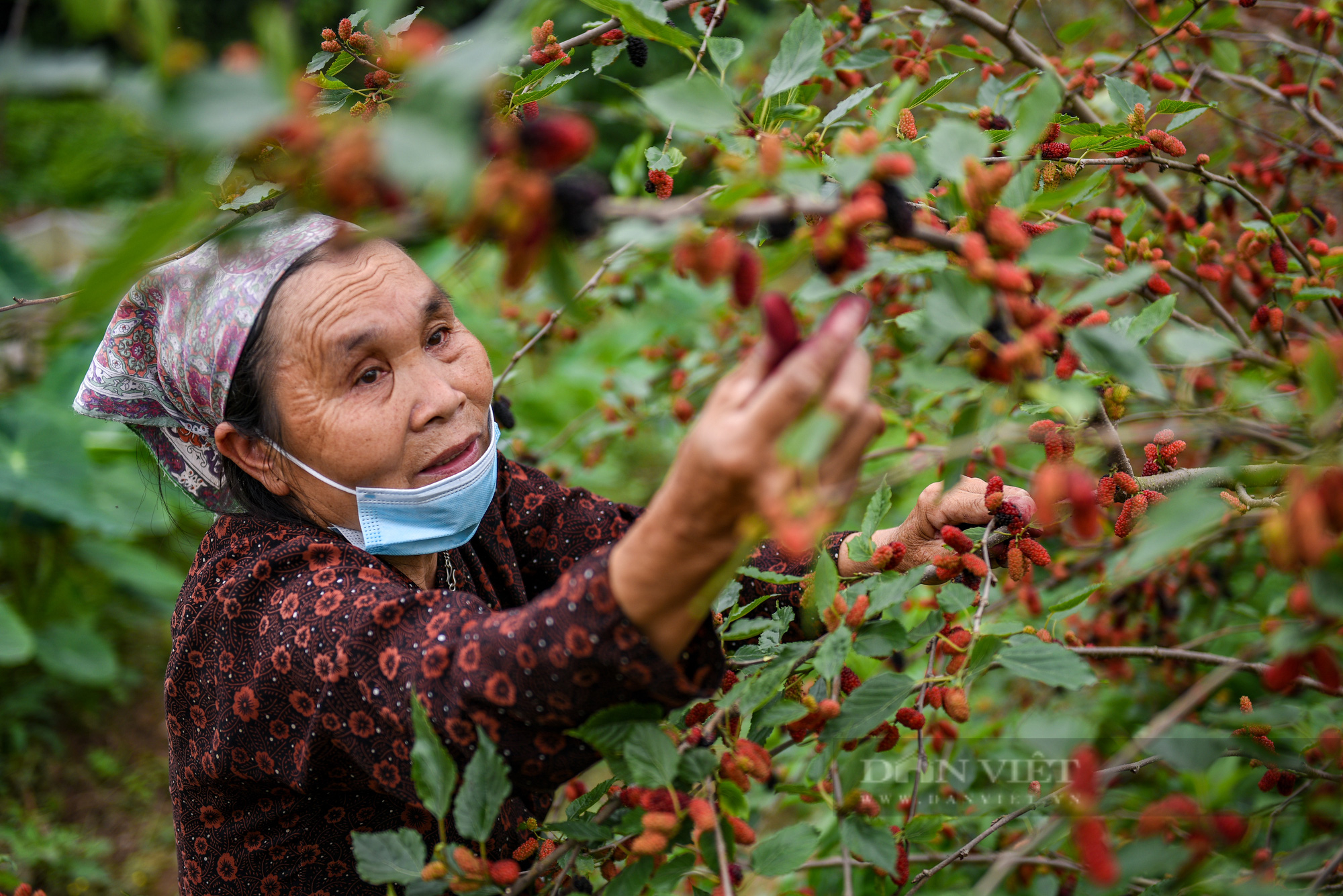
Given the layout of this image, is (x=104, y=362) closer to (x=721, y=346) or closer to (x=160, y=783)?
(x=721, y=346)

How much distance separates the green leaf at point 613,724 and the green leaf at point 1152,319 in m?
0.65

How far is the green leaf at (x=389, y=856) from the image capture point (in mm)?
930

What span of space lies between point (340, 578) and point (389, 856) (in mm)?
378

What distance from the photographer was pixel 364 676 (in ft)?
3.41

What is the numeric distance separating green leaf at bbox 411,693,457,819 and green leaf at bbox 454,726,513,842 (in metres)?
0.01

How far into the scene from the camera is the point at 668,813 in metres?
0.87

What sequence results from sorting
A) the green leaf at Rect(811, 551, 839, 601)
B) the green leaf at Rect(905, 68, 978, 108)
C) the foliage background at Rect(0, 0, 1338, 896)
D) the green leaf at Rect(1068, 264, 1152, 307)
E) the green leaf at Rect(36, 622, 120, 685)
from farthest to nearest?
1. the green leaf at Rect(36, 622, 120, 685)
2. the green leaf at Rect(905, 68, 978, 108)
3. the green leaf at Rect(811, 551, 839, 601)
4. the green leaf at Rect(1068, 264, 1152, 307)
5. the foliage background at Rect(0, 0, 1338, 896)

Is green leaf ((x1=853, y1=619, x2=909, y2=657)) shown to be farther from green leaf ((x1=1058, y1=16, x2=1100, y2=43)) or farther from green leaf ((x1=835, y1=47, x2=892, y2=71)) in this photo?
green leaf ((x1=1058, y1=16, x2=1100, y2=43))

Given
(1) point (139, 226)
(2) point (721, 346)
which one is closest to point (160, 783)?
(2) point (721, 346)

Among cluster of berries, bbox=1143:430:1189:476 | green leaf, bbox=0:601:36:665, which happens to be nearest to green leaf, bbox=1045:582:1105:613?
cluster of berries, bbox=1143:430:1189:476

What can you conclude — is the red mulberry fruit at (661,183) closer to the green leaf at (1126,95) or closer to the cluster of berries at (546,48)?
the cluster of berries at (546,48)

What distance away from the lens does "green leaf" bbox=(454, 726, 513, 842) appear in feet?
2.84

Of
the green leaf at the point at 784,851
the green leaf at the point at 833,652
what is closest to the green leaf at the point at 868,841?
the green leaf at the point at 784,851

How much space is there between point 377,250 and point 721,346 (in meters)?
1.53
